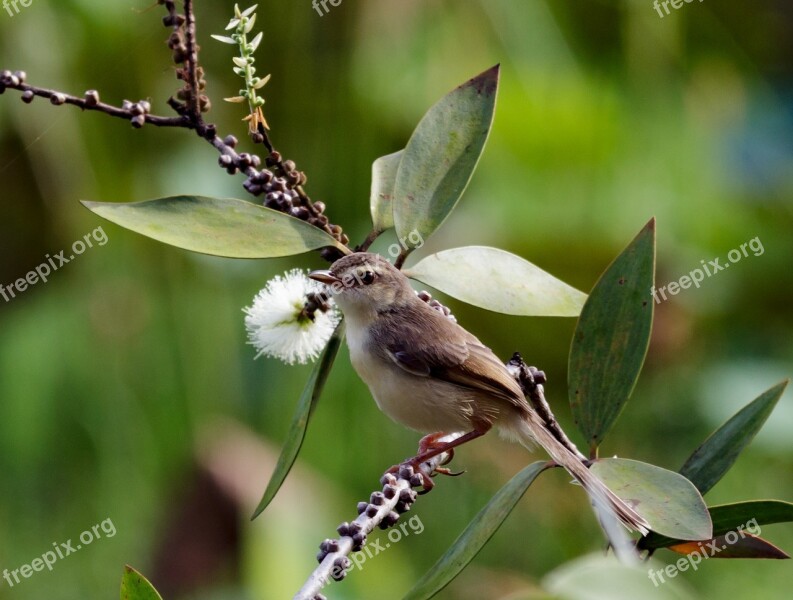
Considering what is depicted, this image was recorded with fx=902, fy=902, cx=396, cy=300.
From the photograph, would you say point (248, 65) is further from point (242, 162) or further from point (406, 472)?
point (406, 472)

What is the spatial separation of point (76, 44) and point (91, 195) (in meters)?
0.59

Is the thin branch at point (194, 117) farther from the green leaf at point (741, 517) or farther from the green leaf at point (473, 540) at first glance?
the green leaf at point (741, 517)

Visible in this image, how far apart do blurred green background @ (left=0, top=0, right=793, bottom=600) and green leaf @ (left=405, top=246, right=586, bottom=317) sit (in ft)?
5.21

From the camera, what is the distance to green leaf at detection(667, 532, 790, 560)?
3.76 feet

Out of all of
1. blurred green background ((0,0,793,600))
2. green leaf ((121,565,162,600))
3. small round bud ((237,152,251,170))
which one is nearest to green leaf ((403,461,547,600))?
green leaf ((121,565,162,600))

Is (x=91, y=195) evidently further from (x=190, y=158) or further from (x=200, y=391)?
(x=200, y=391)

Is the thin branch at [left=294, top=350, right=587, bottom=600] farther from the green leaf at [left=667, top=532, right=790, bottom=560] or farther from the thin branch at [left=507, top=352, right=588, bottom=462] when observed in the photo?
the green leaf at [left=667, top=532, right=790, bottom=560]

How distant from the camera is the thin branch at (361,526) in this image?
101 centimetres

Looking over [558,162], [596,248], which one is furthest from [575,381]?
[558,162]

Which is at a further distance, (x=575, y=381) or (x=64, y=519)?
(x=64, y=519)

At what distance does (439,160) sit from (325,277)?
0.94 feet

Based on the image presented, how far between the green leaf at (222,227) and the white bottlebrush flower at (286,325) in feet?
0.63

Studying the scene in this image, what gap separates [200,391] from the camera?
294 centimetres

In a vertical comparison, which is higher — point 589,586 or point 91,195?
point 91,195
